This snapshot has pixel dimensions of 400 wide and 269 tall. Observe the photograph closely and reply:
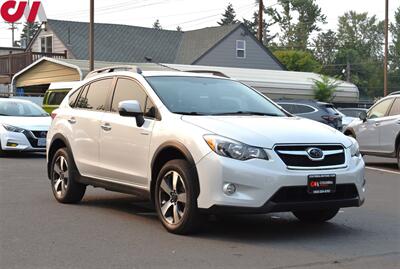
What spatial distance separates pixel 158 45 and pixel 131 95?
34.2 m

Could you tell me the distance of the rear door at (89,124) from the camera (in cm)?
820

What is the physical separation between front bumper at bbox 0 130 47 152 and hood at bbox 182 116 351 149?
9.51 metres

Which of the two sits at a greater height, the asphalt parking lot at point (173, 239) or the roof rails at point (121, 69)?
the roof rails at point (121, 69)

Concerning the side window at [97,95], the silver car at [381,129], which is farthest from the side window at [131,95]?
the silver car at [381,129]

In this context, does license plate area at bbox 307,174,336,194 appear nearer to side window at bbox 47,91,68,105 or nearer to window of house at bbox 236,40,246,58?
side window at bbox 47,91,68,105

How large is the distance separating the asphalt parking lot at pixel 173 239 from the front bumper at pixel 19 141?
21.2 ft

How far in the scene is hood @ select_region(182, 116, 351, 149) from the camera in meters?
6.36

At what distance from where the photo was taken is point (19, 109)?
17.2 meters

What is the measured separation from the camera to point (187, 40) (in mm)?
42969

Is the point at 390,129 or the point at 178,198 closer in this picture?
the point at 178,198

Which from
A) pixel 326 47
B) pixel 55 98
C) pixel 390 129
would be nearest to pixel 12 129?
pixel 390 129

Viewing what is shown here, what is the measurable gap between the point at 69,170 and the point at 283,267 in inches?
156

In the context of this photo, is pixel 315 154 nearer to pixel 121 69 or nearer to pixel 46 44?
pixel 121 69

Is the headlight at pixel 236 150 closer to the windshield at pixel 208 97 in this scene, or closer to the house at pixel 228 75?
the windshield at pixel 208 97
